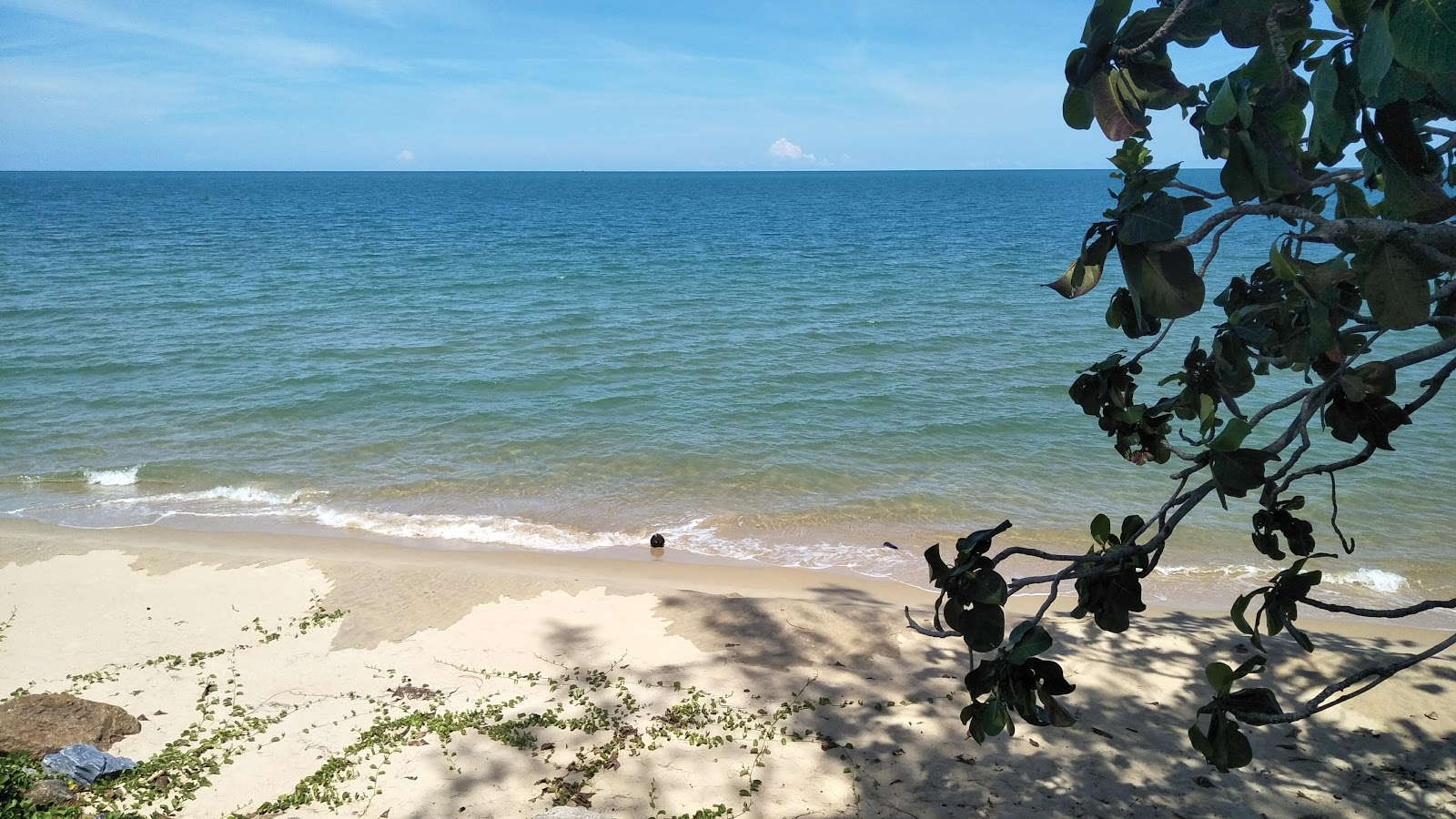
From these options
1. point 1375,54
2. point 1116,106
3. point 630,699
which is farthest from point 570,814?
point 1375,54

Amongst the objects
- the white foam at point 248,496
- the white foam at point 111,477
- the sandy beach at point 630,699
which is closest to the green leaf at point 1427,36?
the sandy beach at point 630,699

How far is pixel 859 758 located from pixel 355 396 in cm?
1308

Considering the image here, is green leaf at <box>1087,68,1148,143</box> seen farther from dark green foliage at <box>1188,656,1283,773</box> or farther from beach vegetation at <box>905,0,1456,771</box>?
dark green foliage at <box>1188,656,1283,773</box>

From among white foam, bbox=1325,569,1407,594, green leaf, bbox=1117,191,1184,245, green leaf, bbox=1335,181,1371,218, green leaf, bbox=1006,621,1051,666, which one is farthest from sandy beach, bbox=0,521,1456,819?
green leaf, bbox=1117,191,1184,245

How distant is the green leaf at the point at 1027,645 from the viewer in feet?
8.39

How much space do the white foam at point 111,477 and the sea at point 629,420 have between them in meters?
0.07

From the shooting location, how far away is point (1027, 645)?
2600mm

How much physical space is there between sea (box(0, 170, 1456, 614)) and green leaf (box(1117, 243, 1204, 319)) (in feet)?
25.1

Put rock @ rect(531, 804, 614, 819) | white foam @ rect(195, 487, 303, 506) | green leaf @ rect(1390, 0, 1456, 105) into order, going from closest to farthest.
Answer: green leaf @ rect(1390, 0, 1456, 105) < rock @ rect(531, 804, 614, 819) < white foam @ rect(195, 487, 303, 506)

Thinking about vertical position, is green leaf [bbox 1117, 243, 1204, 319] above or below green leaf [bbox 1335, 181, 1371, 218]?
below

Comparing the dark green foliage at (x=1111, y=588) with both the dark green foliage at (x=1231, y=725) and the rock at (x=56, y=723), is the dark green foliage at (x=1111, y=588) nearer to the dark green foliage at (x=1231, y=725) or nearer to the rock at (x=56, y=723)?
the dark green foliage at (x=1231, y=725)

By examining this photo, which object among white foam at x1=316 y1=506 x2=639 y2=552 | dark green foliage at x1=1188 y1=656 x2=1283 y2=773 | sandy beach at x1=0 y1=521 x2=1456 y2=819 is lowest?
white foam at x1=316 y1=506 x2=639 y2=552

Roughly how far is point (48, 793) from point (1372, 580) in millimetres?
11369

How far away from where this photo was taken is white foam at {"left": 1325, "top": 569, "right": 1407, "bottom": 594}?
9.36 metres
